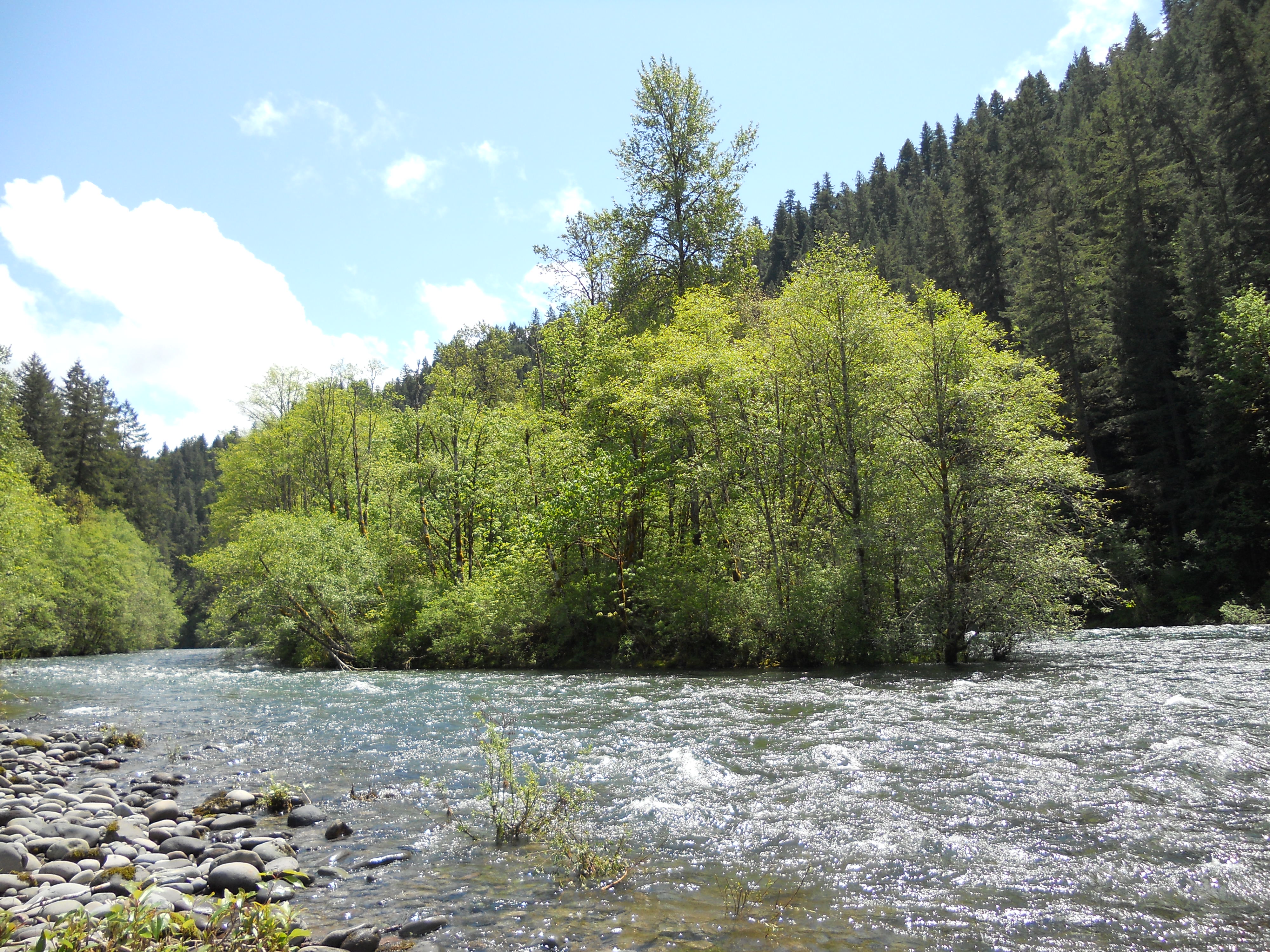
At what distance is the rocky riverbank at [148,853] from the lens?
4516mm

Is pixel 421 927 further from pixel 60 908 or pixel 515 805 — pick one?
pixel 60 908

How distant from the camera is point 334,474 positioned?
1567 inches

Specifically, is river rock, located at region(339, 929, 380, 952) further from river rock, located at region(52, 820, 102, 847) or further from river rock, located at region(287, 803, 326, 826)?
river rock, located at region(52, 820, 102, 847)

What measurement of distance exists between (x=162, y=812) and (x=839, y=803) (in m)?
6.95

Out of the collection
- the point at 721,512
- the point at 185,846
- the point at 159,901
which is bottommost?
the point at 185,846

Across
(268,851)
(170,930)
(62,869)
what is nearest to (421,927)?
(170,930)

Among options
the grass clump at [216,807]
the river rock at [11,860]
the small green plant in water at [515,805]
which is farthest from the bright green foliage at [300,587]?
the river rock at [11,860]

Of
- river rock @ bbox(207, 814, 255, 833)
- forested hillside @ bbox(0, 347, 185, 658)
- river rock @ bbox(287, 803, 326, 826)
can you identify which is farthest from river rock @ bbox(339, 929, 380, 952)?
forested hillside @ bbox(0, 347, 185, 658)

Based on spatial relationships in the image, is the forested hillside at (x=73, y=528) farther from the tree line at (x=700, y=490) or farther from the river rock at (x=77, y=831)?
the river rock at (x=77, y=831)

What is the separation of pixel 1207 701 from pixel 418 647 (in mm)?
22952

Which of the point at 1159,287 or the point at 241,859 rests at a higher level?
the point at 1159,287

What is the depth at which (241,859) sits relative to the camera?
5715 mm

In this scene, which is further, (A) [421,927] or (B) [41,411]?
(B) [41,411]

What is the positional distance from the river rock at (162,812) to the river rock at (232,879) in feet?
8.03
